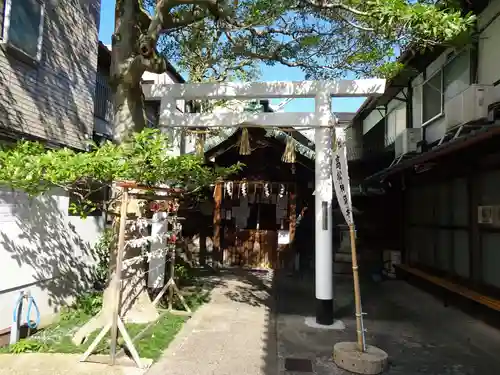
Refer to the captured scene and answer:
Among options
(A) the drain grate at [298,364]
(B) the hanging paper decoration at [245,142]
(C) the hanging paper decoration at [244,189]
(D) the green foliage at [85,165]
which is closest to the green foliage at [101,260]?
(D) the green foliage at [85,165]

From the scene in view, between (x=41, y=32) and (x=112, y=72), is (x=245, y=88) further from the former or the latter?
(x=41, y=32)

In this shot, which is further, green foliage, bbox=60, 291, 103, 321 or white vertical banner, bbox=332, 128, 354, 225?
green foliage, bbox=60, 291, 103, 321

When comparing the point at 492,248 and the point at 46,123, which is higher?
the point at 46,123

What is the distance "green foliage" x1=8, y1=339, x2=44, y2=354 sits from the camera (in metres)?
6.14

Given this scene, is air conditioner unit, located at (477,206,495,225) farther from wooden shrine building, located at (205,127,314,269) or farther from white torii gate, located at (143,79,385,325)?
wooden shrine building, located at (205,127,314,269)

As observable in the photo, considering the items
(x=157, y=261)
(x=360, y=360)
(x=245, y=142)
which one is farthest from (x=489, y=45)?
(x=157, y=261)

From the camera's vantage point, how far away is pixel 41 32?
345 inches

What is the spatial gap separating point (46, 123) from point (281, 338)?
6.89m

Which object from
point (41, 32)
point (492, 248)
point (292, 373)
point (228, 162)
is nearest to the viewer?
point (292, 373)

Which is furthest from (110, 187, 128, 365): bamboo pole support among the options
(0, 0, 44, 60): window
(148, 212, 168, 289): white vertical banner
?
(0, 0, 44, 60): window

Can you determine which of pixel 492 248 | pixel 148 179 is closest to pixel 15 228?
pixel 148 179

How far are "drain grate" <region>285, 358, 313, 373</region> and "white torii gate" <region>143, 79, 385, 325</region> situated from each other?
1.98 m

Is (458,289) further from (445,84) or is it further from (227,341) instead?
(445,84)

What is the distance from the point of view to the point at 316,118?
870 centimetres
